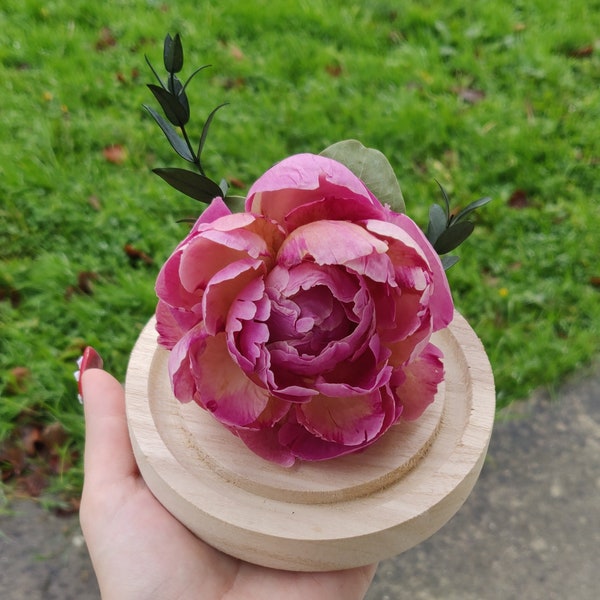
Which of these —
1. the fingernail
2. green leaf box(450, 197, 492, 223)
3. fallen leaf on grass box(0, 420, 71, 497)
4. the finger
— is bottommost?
fallen leaf on grass box(0, 420, 71, 497)

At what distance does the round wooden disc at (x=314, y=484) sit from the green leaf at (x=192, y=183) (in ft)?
1.04

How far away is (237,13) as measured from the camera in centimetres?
291

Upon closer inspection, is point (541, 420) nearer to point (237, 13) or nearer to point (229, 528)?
point (229, 528)

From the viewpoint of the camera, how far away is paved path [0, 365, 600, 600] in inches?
67.1

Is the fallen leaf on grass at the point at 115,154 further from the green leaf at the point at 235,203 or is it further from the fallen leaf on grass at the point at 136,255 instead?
the green leaf at the point at 235,203

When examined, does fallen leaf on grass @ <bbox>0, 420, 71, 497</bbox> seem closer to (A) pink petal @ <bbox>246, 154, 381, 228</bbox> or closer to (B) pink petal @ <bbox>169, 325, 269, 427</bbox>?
(B) pink petal @ <bbox>169, 325, 269, 427</bbox>

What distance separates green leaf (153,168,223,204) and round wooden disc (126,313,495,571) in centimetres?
32

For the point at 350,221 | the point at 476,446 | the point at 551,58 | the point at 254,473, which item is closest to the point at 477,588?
the point at 476,446

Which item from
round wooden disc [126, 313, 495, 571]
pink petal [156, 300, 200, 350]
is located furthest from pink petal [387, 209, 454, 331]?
pink petal [156, 300, 200, 350]

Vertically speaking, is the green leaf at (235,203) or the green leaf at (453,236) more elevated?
the green leaf at (235,203)

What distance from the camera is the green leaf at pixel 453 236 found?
3.42ft

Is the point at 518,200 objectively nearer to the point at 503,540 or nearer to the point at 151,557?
the point at 503,540

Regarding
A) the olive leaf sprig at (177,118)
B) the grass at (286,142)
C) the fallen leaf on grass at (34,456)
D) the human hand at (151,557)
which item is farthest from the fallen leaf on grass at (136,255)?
the olive leaf sprig at (177,118)

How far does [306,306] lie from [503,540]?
3.80 ft
